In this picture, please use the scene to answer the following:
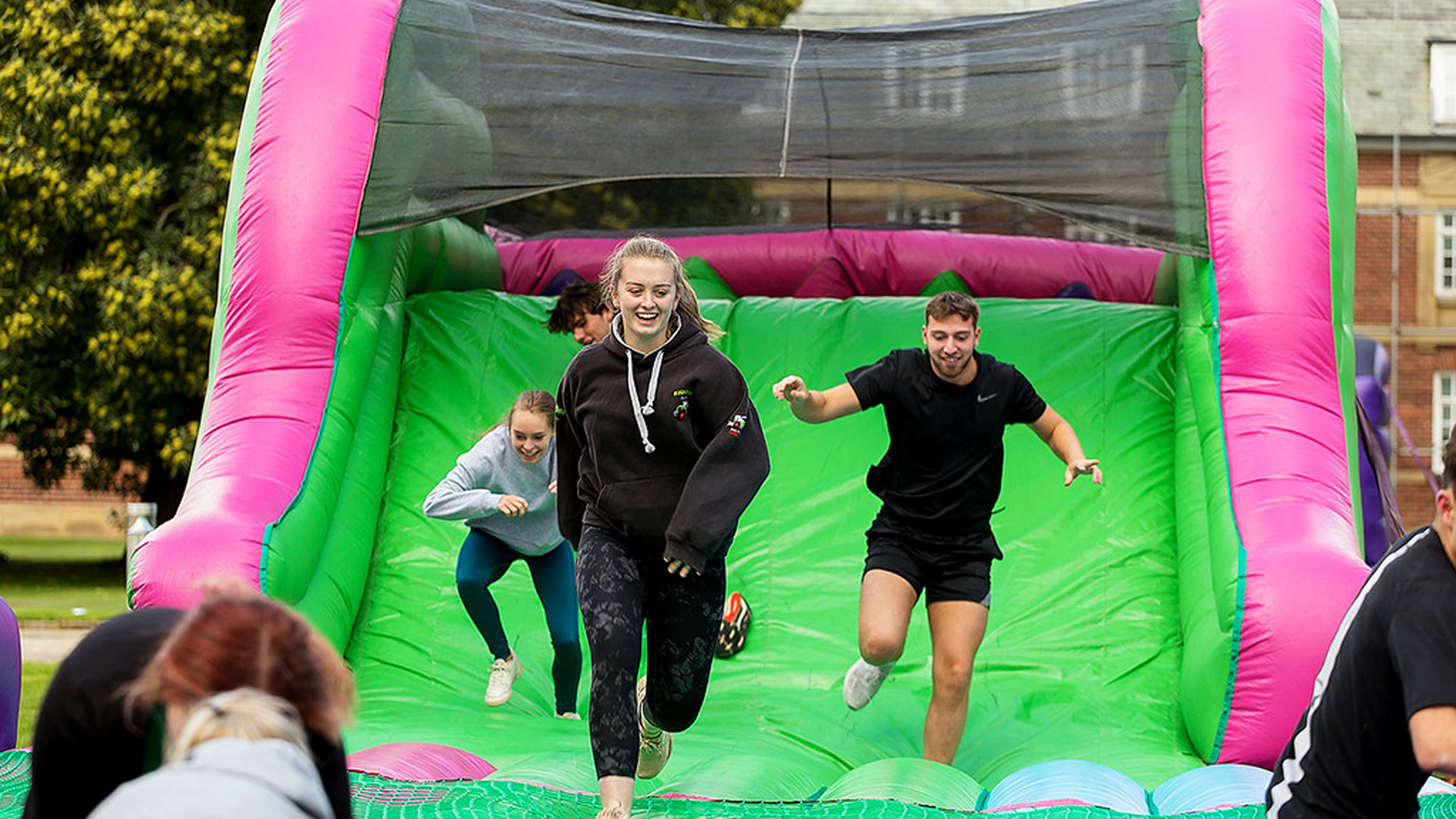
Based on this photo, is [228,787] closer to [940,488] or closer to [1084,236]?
[940,488]

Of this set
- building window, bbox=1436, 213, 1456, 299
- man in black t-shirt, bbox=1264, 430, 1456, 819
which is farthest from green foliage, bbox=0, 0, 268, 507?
building window, bbox=1436, 213, 1456, 299

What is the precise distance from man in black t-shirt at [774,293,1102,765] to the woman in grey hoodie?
0.91 metres

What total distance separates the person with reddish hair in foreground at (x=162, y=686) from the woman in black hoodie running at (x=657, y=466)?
1548 mm

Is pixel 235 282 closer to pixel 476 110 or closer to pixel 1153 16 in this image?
pixel 476 110

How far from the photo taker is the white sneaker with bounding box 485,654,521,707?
504 centimetres

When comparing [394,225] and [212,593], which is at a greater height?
[394,225]

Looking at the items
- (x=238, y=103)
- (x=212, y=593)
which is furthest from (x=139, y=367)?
(x=212, y=593)

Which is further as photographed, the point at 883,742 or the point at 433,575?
the point at 433,575

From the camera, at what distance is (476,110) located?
5559mm

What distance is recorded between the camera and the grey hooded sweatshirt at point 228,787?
5.34 ft

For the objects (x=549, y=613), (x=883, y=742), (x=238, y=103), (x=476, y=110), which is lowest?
(x=883, y=742)

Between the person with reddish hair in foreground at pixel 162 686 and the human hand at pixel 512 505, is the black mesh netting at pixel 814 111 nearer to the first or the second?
the human hand at pixel 512 505

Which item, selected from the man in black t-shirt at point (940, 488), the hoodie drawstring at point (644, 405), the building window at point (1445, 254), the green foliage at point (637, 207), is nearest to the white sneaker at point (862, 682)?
the man in black t-shirt at point (940, 488)

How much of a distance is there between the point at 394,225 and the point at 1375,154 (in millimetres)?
22426
